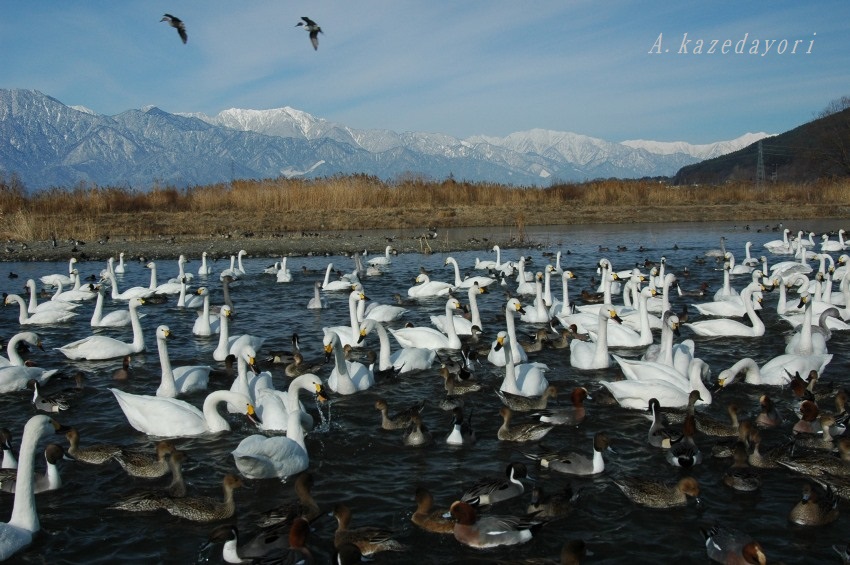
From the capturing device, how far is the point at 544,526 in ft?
22.4

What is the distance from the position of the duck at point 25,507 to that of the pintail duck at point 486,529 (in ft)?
12.3

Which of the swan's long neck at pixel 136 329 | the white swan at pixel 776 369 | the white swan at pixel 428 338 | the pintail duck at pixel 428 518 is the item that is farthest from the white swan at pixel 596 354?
the swan's long neck at pixel 136 329

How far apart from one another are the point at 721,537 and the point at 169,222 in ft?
124

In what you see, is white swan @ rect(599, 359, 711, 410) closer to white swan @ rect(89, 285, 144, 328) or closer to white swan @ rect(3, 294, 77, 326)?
white swan @ rect(89, 285, 144, 328)

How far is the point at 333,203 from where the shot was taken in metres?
44.2

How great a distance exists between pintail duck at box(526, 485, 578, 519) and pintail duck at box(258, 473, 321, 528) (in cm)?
200

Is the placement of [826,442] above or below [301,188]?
below

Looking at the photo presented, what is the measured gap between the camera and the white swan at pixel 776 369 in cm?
1054

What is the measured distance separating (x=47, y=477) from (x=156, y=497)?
1445 mm

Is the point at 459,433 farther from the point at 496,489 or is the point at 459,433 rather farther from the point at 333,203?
the point at 333,203

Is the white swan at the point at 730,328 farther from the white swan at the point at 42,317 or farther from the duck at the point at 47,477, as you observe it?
the white swan at the point at 42,317

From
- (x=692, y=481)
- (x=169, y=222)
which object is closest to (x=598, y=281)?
(x=692, y=481)

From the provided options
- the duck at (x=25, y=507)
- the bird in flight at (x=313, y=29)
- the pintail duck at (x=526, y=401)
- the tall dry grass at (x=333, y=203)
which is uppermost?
the bird in flight at (x=313, y=29)

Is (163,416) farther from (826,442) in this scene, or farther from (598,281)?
(598,281)
